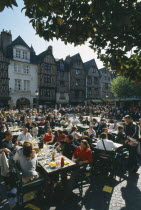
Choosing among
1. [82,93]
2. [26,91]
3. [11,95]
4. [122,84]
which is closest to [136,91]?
[122,84]

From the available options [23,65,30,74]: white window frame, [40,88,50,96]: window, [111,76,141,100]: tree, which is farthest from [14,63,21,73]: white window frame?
[111,76,141,100]: tree

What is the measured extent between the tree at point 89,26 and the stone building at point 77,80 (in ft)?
109

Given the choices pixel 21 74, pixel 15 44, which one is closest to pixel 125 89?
pixel 21 74

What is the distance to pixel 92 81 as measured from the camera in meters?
41.5

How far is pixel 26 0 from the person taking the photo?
3111 millimetres

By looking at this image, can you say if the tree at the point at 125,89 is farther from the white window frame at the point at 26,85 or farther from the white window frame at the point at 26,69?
the white window frame at the point at 26,69

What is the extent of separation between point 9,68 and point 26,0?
2786 cm

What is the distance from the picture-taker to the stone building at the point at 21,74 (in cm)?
2884

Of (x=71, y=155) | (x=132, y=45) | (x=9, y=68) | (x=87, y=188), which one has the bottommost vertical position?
(x=87, y=188)

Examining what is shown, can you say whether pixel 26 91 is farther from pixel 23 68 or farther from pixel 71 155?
pixel 71 155

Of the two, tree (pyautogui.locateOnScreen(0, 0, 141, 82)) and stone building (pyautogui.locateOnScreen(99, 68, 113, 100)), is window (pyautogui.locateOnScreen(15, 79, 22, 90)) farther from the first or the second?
tree (pyautogui.locateOnScreen(0, 0, 141, 82))

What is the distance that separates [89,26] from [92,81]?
38.2 meters

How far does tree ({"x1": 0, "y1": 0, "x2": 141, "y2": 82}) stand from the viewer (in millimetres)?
3283

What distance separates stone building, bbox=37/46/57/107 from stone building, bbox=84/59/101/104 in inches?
407
